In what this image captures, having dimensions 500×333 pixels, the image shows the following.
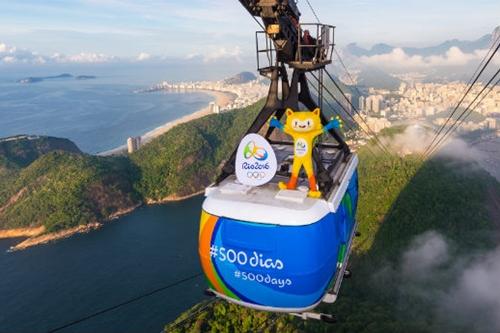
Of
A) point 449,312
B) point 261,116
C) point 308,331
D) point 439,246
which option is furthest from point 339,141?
point 439,246

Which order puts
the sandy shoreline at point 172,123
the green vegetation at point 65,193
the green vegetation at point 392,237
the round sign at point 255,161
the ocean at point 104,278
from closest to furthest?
the round sign at point 255,161 → the green vegetation at point 392,237 → the ocean at point 104,278 → the green vegetation at point 65,193 → the sandy shoreline at point 172,123

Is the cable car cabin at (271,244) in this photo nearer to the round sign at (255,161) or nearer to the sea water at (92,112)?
the round sign at (255,161)

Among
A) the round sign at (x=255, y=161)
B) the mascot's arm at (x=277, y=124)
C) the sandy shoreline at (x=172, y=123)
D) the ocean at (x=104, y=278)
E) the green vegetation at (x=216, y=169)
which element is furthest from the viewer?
the sandy shoreline at (x=172, y=123)

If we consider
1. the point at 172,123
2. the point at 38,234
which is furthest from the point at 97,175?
the point at 172,123

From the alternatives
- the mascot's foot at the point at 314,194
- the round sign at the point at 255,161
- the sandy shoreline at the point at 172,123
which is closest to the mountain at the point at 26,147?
the sandy shoreline at the point at 172,123

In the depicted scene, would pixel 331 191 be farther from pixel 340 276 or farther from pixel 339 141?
pixel 339 141

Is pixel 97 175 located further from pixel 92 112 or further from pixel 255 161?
pixel 92 112
